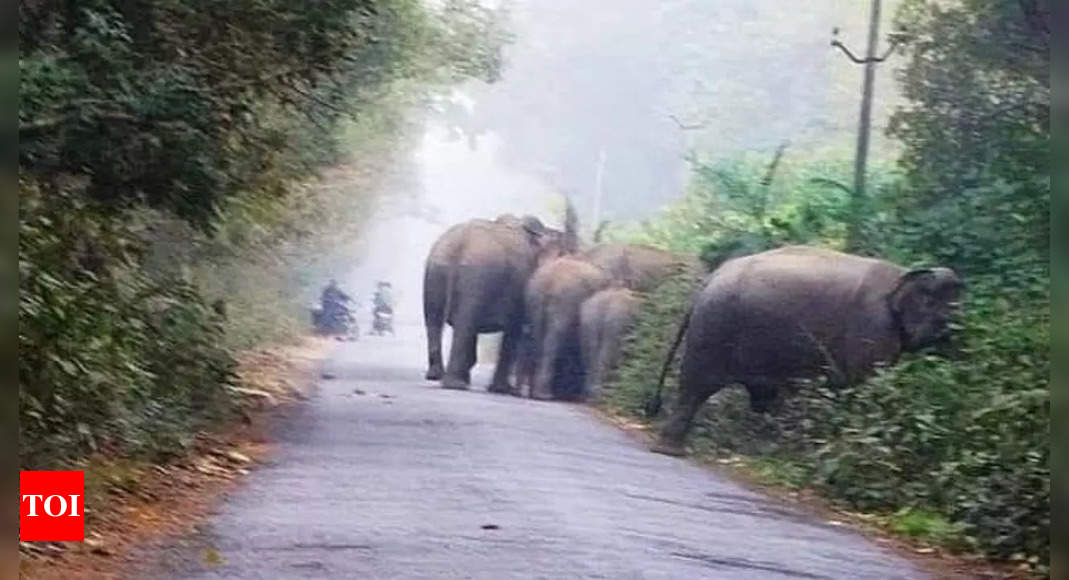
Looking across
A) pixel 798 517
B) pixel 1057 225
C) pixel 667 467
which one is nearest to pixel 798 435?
pixel 667 467

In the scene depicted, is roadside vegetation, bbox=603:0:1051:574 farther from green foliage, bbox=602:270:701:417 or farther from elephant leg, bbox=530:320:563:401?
elephant leg, bbox=530:320:563:401

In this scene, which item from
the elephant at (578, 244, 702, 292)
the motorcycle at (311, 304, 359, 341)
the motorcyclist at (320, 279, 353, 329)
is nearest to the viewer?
the elephant at (578, 244, 702, 292)

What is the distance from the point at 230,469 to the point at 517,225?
14.7 metres

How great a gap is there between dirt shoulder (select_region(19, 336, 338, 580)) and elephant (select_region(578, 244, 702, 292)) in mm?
7312

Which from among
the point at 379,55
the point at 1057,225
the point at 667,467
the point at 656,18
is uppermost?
the point at 656,18

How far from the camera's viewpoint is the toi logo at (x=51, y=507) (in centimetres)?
709

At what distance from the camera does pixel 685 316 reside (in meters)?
18.7

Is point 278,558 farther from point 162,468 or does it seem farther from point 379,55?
point 379,55

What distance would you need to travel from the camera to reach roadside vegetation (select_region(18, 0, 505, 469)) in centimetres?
963

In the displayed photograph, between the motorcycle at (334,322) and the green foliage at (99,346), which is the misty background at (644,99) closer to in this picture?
the motorcycle at (334,322)

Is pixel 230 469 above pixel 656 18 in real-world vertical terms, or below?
below

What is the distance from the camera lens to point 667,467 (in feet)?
48.9

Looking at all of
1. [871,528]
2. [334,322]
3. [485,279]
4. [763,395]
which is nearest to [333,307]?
[334,322]

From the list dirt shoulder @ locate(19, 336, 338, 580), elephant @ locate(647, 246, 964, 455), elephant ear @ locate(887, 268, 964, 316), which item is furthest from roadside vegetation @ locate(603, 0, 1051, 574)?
dirt shoulder @ locate(19, 336, 338, 580)
